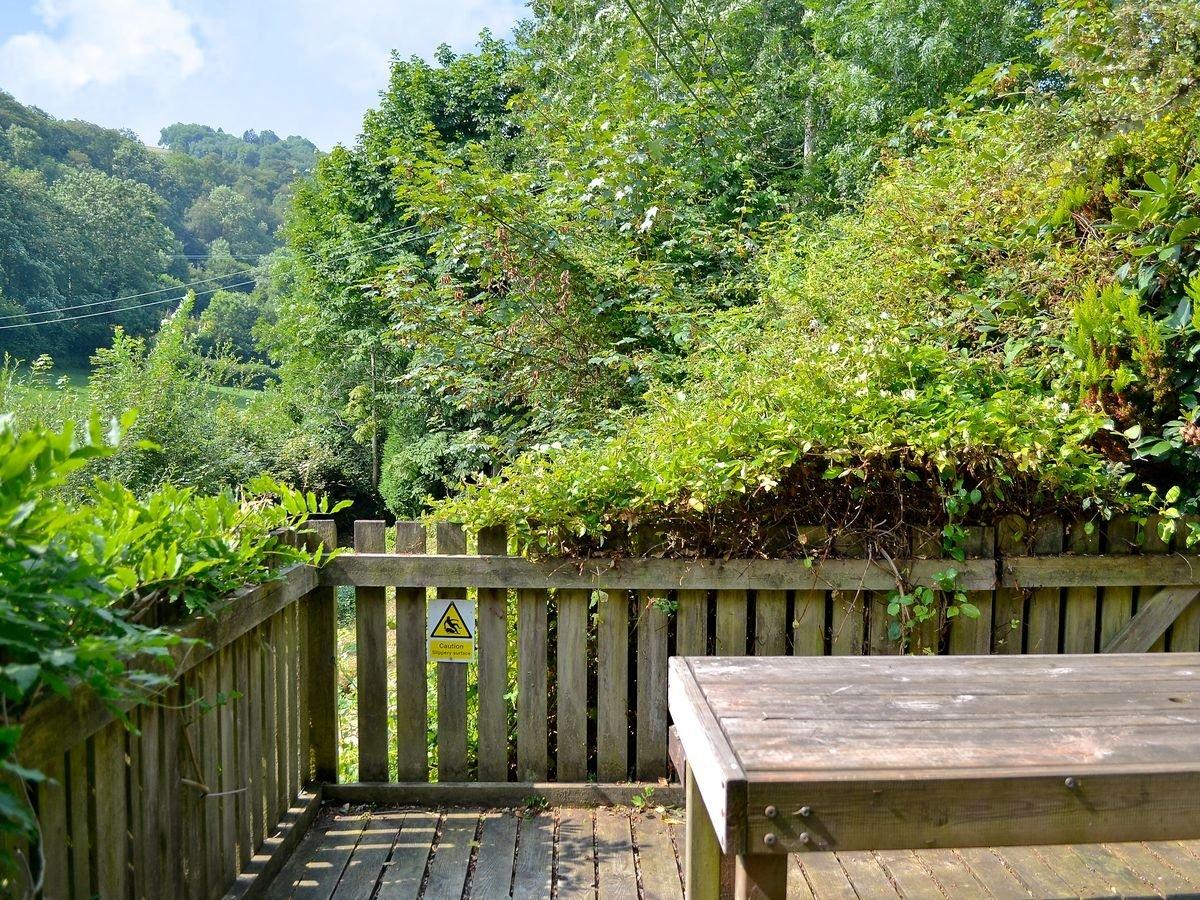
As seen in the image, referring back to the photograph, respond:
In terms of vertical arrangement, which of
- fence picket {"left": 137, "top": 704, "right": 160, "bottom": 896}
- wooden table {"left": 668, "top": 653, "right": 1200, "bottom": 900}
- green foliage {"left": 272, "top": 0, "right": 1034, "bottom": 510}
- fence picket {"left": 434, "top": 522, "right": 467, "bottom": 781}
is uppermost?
green foliage {"left": 272, "top": 0, "right": 1034, "bottom": 510}

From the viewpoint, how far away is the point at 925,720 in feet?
5.77

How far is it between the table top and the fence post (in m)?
1.61

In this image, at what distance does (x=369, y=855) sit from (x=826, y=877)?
1502 millimetres

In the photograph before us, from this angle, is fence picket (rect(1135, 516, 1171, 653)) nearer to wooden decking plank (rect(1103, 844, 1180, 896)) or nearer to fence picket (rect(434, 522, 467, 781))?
wooden decking plank (rect(1103, 844, 1180, 896))

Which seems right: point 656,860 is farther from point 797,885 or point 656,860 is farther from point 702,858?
point 702,858

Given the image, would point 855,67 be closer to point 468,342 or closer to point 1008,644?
point 468,342

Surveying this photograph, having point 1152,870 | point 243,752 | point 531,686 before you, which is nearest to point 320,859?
point 243,752

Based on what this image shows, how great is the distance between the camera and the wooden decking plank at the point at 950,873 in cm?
255

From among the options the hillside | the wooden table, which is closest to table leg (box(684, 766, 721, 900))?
the wooden table

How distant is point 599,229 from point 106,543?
5323mm

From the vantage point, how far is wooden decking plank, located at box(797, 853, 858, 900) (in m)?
2.55

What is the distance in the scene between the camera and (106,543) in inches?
66.1

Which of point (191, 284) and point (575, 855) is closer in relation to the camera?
point (575, 855)

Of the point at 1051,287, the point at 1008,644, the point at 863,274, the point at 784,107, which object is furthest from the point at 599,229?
the point at 784,107
